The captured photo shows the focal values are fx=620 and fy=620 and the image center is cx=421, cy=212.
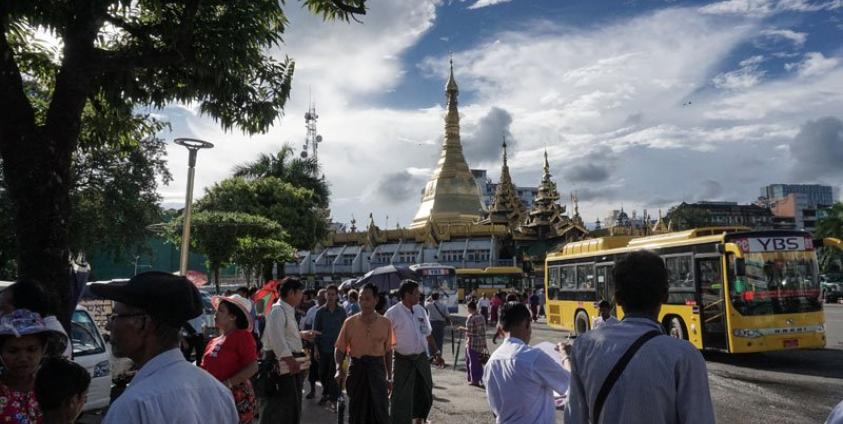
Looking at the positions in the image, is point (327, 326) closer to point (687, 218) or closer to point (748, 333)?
point (748, 333)

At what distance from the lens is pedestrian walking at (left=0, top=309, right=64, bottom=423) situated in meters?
3.06

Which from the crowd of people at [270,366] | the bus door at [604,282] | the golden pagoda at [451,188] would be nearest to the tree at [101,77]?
the crowd of people at [270,366]

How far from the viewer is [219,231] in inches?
877

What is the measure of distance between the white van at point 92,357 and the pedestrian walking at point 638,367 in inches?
271

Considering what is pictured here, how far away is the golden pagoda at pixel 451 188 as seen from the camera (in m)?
60.1

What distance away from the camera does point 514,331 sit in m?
4.01

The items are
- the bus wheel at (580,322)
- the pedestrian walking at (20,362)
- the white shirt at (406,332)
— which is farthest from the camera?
the bus wheel at (580,322)

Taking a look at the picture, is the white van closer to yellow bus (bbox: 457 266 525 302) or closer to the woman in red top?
the woman in red top

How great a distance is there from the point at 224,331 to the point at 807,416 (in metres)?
7.36

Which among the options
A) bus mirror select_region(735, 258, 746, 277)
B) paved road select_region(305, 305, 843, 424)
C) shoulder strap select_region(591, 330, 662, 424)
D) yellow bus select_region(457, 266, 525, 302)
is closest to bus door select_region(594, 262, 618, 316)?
paved road select_region(305, 305, 843, 424)

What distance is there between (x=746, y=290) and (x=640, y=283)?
11053 mm

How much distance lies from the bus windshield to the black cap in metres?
12.1

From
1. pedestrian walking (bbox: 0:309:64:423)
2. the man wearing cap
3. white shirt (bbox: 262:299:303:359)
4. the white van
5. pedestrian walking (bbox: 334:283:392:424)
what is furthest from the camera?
the white van

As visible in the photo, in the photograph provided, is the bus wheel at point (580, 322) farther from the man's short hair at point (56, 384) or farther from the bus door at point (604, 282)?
the man's short hair at point (56, 384)
